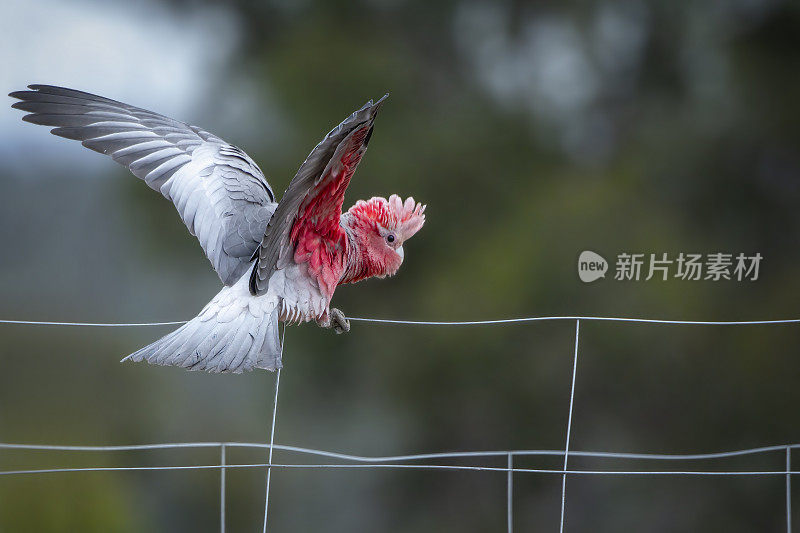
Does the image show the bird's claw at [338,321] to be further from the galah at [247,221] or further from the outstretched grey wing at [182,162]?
the outstretched grey wing at [182,162]

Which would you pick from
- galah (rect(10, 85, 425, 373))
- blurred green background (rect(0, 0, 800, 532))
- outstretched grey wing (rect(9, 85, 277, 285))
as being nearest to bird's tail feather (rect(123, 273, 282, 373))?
galah (rect(10, 85, 425, 373))

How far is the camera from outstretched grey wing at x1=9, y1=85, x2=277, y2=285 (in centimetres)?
112

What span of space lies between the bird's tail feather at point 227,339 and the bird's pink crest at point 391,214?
0.21 metres

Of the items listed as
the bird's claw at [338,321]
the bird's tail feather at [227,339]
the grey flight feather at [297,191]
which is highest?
the grey flight feather at [297,191]

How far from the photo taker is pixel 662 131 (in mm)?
2980

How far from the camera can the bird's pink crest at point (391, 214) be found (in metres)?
1.15

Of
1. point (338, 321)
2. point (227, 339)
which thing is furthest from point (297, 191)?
point (338, 321)

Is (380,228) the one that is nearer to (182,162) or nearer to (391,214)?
(391,214)

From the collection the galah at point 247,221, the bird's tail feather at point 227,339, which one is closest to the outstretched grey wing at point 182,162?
the galah at point 247,221

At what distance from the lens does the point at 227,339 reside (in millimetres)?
907

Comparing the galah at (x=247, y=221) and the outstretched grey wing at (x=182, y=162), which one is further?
the outstretched grey wing at (x=182, y=162)

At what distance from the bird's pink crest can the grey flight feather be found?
0.16m

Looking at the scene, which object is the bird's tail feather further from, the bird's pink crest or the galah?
the bird's pink crest

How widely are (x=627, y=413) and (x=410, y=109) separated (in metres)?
1.31
